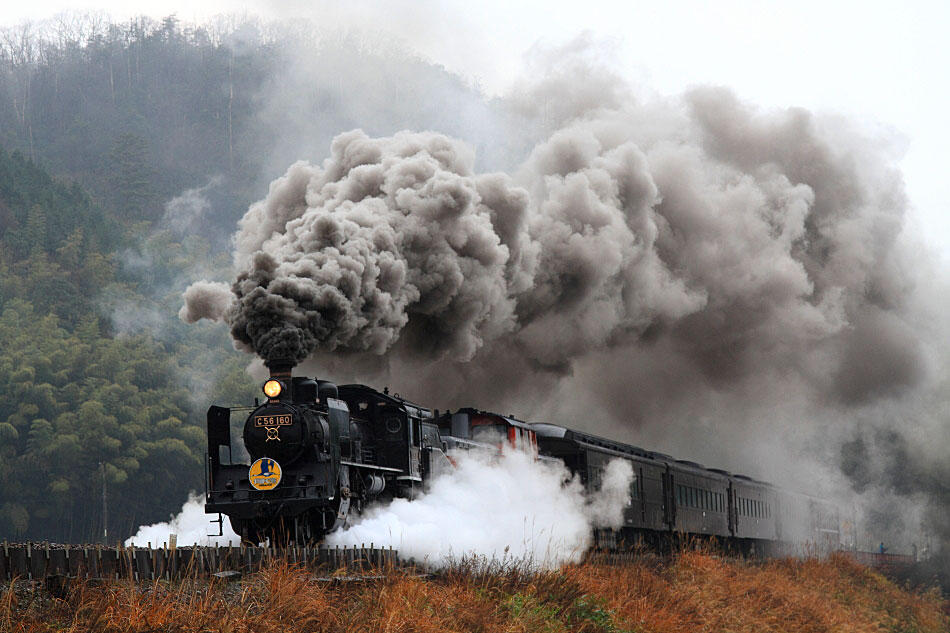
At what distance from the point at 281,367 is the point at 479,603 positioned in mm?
5597

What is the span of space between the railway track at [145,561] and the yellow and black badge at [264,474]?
3.19 metres

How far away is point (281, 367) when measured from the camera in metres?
15.5

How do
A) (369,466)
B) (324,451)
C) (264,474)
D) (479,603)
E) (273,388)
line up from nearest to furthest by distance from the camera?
(479,603), (324,451), (264,474), (273,388), (369,466)

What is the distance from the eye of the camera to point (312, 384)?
15047mm

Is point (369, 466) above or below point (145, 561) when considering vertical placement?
above

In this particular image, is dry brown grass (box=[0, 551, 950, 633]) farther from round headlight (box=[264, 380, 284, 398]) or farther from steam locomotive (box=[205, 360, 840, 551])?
round headlight (box=[264, 380, 284, 398])

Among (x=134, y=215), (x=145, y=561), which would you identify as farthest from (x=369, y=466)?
(x=134, y=215)

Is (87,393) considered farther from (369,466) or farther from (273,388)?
(369,466)

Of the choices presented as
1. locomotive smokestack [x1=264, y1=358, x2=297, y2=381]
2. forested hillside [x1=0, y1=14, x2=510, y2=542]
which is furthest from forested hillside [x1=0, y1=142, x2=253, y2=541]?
locomotive smokestack [x1=264, y1=358, x2=297, y2=381]

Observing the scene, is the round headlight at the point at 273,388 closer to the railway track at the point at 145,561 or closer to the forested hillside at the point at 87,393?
the railway track at the point at 145,561

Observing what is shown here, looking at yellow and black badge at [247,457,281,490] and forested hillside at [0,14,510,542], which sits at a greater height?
forested hillside at [0,14,510,542]

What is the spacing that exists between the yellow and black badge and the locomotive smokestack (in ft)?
4.01

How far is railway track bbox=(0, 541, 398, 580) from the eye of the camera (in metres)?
7.99

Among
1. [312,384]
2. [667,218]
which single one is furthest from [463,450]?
[667,218]
